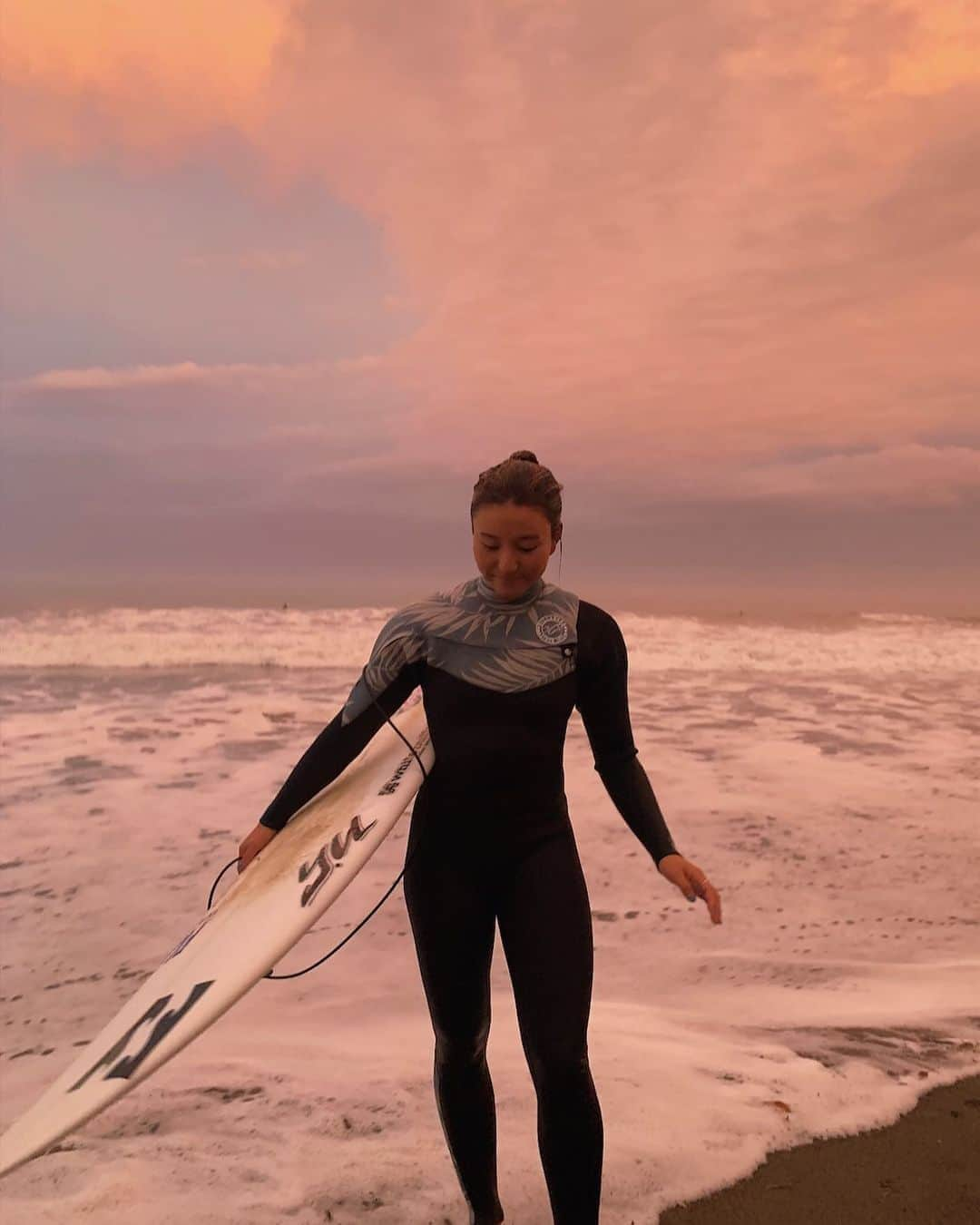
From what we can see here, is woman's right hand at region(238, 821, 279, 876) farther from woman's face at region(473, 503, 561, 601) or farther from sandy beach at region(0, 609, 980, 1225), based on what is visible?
sandy beach at region(0, 609, 980, 1225)

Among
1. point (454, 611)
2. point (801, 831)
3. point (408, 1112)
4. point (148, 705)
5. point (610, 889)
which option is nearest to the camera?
point (454, 611)

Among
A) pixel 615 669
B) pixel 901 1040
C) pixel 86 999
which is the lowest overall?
pixel 86 999

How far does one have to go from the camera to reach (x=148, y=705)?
491 inches

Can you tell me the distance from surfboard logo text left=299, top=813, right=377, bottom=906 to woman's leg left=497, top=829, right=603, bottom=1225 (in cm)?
46

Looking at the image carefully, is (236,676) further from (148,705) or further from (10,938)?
(10,938)

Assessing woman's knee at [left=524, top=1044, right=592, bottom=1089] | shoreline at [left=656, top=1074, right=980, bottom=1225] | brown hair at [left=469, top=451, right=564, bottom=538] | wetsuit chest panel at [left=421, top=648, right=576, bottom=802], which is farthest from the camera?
shoreline at [left=656, top=1074, right=980, bottom=1225]

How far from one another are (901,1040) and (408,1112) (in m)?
2.01

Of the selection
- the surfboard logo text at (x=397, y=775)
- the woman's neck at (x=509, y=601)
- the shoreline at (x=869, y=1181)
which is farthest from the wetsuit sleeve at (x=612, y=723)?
the shoreline at (x=869, y=1181)

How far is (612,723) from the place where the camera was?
252 centimetres

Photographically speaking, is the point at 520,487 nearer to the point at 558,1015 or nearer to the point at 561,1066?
the point at 558,1015

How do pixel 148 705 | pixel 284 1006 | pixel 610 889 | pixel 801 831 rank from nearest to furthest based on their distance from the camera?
pixel 284 1006
pixel 610 889
pixel 801 831
pixel 148 705

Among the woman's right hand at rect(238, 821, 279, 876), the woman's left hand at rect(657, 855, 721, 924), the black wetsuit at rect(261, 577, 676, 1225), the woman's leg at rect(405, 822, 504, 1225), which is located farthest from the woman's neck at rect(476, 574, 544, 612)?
the woman's right hand at rect(238, 821, 279, 876)

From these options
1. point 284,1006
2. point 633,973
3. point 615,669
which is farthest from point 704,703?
point 615,669

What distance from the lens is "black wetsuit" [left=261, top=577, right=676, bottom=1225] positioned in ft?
7.79
